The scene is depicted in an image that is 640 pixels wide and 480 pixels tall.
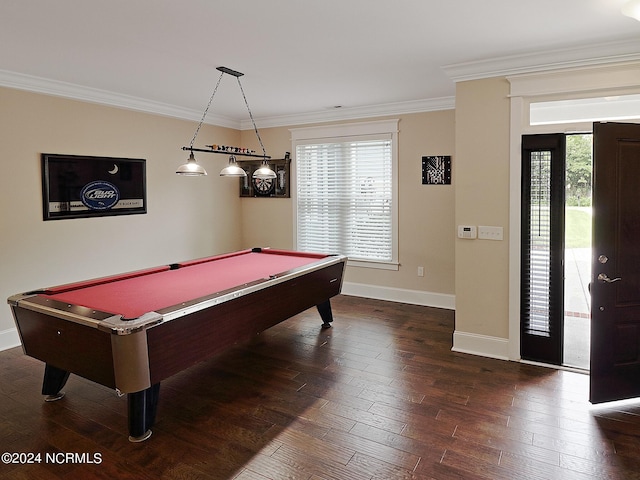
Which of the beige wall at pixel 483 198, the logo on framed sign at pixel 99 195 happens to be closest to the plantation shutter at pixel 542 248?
the beige wall at pixel 483 198

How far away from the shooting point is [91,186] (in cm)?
469

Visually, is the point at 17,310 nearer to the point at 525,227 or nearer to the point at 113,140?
the point at 113,140

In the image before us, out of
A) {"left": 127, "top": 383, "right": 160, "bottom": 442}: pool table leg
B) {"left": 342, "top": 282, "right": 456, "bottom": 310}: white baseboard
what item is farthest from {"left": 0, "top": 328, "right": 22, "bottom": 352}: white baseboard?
{"left": 342, "top": 282, "right": 456, "bottom": 310}: white baseboard

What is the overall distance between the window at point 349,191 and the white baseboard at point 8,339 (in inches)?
145

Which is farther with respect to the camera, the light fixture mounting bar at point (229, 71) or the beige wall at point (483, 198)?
the light fixture mounting bar at point (229, 71)

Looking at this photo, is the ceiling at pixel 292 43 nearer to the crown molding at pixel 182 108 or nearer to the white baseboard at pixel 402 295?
the crown molding at pixel 182 108

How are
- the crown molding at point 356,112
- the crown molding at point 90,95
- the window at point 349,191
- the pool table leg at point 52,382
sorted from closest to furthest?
the pool table leg at point 52,382 < the crown molding at point 90,95 < the crown molding at point 356,112 < the window at point 349,191

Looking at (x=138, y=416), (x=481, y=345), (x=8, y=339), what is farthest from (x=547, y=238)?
(x=8, y=339)

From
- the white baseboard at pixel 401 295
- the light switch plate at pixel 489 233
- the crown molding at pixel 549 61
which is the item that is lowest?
the white baseboard at pixel 401 295

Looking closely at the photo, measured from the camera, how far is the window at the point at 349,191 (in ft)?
18.8

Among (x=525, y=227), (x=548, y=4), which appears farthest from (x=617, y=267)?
(x=548, y=4)

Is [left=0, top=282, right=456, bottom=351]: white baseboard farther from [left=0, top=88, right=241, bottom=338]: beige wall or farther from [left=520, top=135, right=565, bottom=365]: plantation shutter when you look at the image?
[left=0, top=88, right=241, bottom=338]: beige wall

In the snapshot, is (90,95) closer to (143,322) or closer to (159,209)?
(159,209)

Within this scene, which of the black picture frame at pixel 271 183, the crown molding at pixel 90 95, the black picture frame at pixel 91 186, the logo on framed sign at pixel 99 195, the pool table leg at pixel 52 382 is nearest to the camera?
the pool table leg at pixel 52 382
